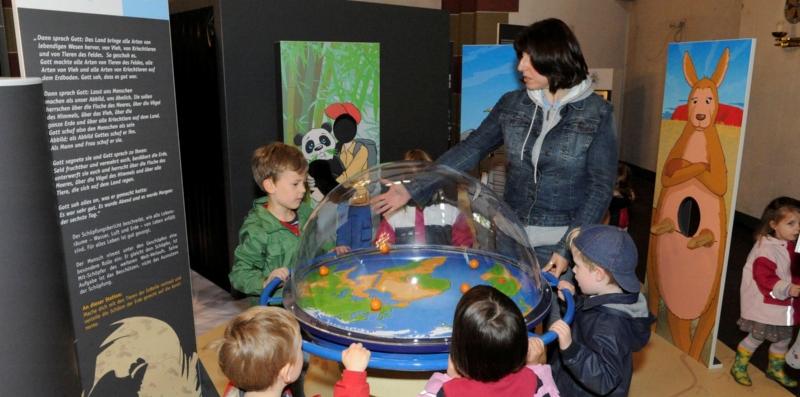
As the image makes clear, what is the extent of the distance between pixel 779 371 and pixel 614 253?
8.20 feet

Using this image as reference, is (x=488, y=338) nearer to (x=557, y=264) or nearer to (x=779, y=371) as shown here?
(x=557, y=264)

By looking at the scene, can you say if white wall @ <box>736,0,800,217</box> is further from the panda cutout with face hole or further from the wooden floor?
the panda cutout with face hole

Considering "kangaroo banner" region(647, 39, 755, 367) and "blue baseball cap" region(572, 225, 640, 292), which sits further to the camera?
"kangaroo banner" region(647, 39, 755, 367)

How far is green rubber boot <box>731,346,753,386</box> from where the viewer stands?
161 inches

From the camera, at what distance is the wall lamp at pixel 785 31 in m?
7.33

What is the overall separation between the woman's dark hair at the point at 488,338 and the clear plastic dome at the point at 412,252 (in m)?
0.65

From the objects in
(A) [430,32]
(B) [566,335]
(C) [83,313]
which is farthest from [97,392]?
(A) [430,32]

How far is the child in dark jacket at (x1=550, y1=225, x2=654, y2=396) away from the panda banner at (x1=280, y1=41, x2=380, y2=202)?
296 cm

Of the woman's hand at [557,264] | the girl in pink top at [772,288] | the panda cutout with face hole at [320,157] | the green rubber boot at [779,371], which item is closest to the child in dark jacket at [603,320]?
the woman's hand at [557,264]

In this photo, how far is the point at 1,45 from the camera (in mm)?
7625

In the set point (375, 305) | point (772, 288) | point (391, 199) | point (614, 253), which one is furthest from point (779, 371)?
point (375, 305)

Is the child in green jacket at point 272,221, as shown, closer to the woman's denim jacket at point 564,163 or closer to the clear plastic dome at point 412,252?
the clear plastic dome at point 412,252

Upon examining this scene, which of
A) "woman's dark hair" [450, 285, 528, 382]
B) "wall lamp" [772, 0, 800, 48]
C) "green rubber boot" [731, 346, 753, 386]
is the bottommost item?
"green rubber boot" [731, 346, 753, 386]

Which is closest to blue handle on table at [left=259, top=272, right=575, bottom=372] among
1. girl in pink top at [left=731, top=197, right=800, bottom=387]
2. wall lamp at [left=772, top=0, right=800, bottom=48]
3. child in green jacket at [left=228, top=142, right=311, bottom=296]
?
child in green jacket at [left=228, top=142, right=311, bottom=296]
